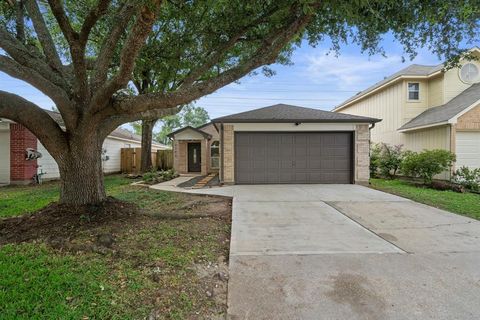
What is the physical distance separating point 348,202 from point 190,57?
6.79 meters

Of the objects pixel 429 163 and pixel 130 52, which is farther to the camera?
pixel 429 163

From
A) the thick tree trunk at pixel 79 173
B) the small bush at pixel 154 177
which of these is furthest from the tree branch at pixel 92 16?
the small bush at pixel 154 177

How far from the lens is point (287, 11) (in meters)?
5.42

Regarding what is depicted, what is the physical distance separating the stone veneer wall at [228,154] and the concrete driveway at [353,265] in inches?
184

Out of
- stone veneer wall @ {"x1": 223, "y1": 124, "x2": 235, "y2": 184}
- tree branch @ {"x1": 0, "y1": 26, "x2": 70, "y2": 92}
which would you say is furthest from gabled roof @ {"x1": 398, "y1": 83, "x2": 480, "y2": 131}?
tree branch @ {"x1": 0, "y1": 26, "x2": 70, "y2": 92}

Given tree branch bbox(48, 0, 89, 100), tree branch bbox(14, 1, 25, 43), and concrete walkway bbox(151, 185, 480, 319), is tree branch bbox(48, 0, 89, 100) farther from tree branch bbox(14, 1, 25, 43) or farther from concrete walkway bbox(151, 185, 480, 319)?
concrete walkway bbox(151, 185, 480, 319)

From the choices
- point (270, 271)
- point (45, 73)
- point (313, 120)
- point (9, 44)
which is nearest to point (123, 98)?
point (45, 73)

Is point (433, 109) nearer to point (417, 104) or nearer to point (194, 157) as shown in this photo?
point (417, 104)

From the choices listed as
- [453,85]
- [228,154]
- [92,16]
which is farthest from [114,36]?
[453,85]

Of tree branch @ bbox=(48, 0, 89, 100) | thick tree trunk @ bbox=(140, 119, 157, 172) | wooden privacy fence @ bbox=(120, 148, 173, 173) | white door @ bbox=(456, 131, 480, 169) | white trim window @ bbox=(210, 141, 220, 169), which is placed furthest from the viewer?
wooden privacy fence @ bbox=(120, 148, 173, 173)

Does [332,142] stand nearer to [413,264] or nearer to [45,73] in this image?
[413,264]

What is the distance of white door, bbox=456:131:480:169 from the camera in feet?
38.1

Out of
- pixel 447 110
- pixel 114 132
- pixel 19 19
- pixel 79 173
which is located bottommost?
pixel 79 173

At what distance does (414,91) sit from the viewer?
14742 mm
